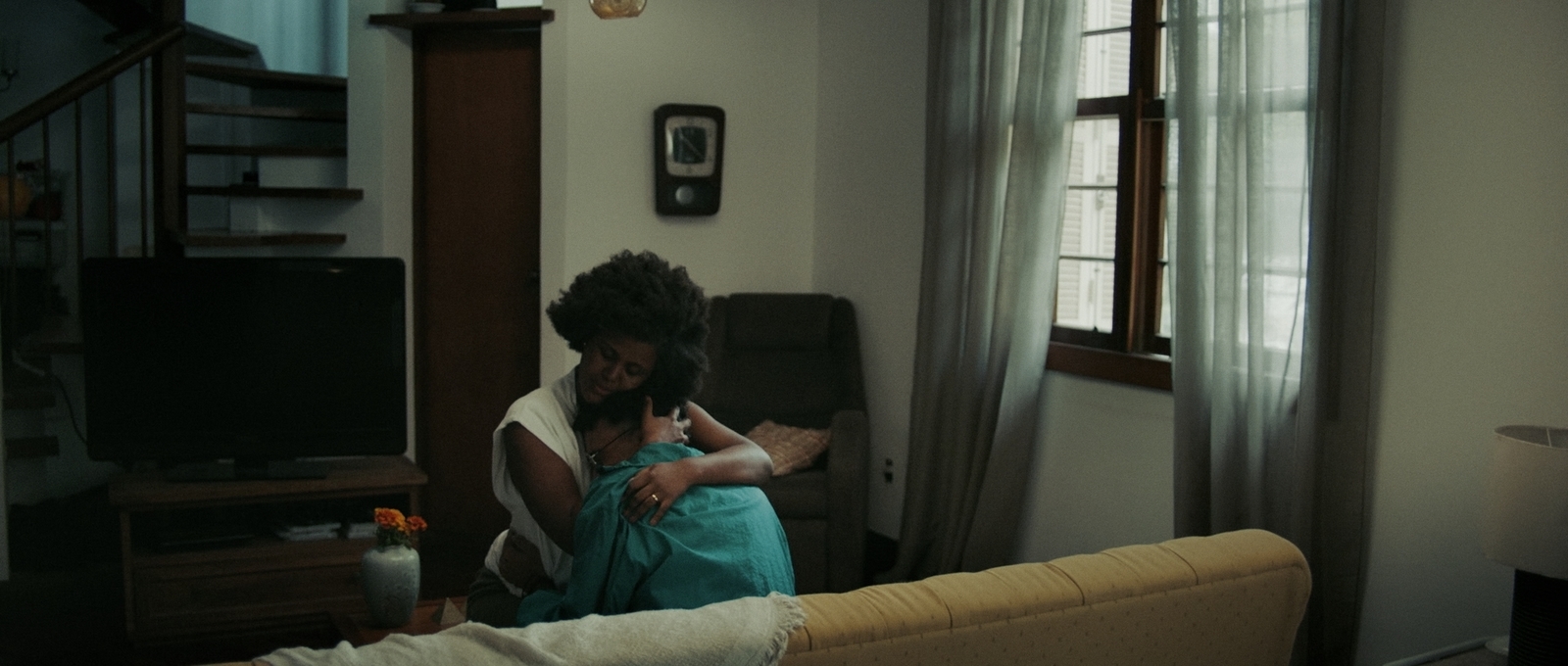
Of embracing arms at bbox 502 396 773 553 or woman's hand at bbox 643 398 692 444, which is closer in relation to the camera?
embracing arms at bbox 502 396 773 553

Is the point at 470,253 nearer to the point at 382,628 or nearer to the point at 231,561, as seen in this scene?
the point at 231,561

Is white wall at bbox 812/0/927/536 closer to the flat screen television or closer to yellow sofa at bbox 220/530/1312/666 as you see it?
the flat screen television

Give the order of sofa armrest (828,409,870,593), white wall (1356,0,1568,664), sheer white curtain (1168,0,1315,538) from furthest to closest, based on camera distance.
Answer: sofa armrest (828,409,870,593)
sheer white curtain (1168,0,1315,538)
white wall (1356,0,1568,664)

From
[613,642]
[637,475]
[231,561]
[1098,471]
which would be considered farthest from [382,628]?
[1098,471]

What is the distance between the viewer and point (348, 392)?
420 cm

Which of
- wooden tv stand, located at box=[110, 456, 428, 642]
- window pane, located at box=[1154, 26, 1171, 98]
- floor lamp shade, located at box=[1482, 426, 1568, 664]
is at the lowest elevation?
wooden tv stand, located at box=[110, 456, 428, 642]

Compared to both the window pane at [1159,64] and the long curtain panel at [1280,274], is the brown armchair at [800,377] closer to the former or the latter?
the long curtain panel at [1280,274]

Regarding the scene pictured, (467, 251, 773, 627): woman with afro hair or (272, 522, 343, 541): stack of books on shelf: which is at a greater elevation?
(467, 251, 773, 627): woman with afro hair

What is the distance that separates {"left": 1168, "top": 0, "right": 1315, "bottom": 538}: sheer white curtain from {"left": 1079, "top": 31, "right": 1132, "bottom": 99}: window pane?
0.51 metres

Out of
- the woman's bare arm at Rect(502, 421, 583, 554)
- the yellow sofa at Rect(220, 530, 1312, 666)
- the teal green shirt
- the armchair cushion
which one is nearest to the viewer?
the yellow sofa at Rect(220, 530, 1312, 666)

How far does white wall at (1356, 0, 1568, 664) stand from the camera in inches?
109

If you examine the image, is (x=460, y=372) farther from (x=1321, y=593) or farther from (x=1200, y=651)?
(x=1200, y=651)

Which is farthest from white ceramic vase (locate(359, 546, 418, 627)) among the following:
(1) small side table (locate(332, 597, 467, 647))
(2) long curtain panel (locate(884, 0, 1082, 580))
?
(2) long curtain panel (locate(884, 0, 1082, 580))

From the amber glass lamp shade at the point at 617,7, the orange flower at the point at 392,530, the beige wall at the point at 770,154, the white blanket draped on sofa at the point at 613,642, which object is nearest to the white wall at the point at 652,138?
the beige wall at the point at 770,154
